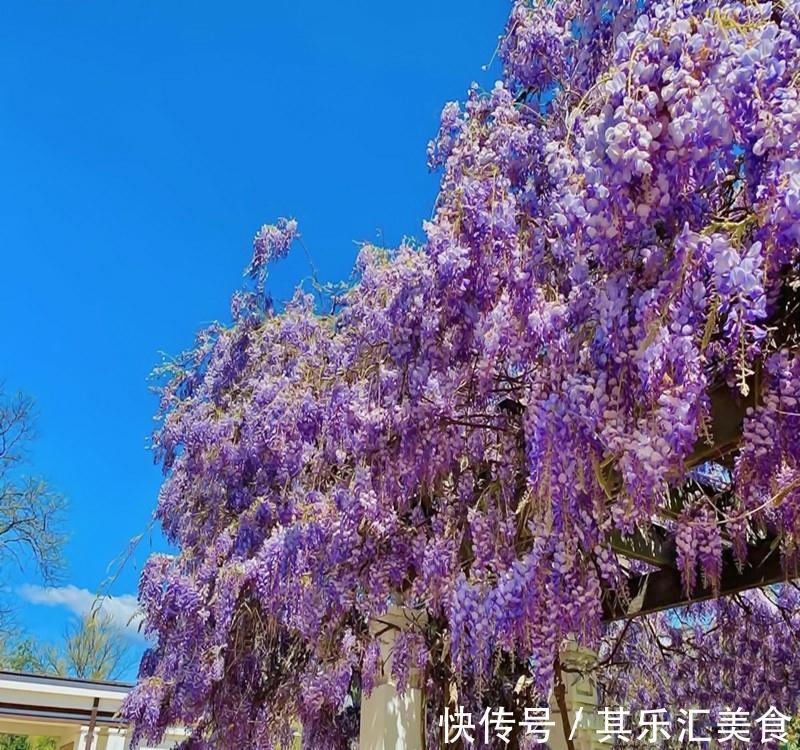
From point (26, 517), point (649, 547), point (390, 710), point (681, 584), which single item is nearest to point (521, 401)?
point (649, 547)

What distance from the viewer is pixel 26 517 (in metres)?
11.7

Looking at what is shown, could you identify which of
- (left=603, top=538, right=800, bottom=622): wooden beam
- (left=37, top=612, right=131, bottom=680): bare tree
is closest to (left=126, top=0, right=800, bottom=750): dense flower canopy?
(left=603, top=538, right=800, bottom=622): wooden beam

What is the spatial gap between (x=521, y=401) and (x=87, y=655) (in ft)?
49.5

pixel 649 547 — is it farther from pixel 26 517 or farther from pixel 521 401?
pixel 26 517

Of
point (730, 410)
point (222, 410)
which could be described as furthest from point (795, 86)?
point (222, 410)

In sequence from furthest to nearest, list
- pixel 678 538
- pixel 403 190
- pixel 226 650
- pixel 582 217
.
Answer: pixel 403 190 < pixel 226 650 < pixel 678 538 < pixel 582 217

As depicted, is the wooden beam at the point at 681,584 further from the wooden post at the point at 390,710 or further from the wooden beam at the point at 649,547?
the wooden post at the point at 390,710

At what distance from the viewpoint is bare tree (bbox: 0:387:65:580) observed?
11.6 m

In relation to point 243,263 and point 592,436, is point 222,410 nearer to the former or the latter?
point 243,263

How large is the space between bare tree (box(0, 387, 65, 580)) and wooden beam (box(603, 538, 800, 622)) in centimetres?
933

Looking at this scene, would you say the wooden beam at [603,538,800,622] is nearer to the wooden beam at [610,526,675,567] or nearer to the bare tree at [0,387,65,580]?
the wooden beam at [610,526,675,567]

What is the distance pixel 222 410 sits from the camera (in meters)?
5.68

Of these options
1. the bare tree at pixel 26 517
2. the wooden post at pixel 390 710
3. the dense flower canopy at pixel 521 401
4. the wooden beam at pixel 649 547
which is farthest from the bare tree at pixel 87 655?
the wooden beam at pixel 649 547

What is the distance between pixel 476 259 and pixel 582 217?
73 cm
